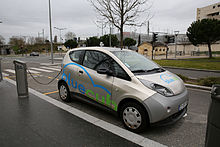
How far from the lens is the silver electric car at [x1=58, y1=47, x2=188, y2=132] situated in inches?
111

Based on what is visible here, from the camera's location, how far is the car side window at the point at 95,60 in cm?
363

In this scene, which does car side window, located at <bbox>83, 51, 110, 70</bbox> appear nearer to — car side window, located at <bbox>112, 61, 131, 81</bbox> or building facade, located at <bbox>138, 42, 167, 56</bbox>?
car side window, located at <bbox>112, 61, 131, 81</bbox>

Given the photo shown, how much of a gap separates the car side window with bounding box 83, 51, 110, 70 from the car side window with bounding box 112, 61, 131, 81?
0.73ft

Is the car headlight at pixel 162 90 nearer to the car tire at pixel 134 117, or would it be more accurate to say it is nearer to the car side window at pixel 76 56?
the car tire at pixel 134 117

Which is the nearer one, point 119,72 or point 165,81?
point 165,81

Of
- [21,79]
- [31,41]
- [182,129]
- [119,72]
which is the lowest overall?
[182,129]

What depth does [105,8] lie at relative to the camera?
10.2 meters

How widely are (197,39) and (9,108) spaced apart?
A: 97.3 feet

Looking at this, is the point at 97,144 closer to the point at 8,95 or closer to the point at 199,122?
the point at 199,122

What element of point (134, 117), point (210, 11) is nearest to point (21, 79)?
point (134, 117)

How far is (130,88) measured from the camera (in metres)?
3.00

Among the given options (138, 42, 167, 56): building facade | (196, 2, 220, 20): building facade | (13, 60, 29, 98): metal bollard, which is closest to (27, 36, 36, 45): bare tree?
(138, 42, 167, 56): building facade

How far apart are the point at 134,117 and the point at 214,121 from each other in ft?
5.24

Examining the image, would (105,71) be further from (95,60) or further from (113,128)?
(113,128)
